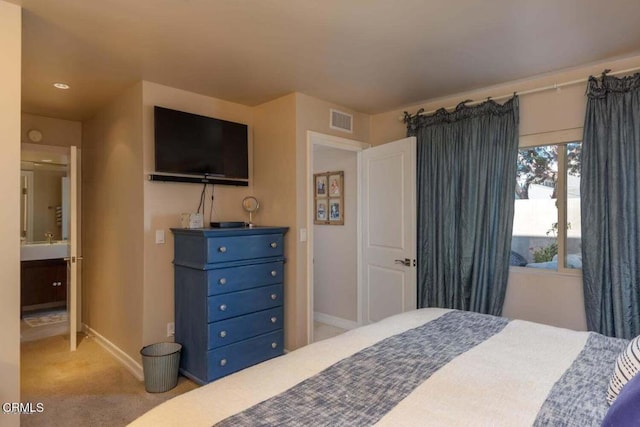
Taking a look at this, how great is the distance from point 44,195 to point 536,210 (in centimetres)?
500

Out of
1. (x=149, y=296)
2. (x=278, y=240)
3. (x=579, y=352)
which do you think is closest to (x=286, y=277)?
(x=278, y=240)

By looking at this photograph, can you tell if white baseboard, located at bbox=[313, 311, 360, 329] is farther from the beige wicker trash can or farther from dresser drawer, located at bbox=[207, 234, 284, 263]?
the beige wicker trash can

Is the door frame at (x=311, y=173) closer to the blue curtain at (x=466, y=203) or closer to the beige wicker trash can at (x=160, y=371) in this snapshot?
the blue curtain at (x=466, y=203)

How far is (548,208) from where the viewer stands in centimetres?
303

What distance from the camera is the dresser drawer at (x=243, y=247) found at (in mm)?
2768

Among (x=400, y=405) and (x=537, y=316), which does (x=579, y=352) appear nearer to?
(x=400, y=405)

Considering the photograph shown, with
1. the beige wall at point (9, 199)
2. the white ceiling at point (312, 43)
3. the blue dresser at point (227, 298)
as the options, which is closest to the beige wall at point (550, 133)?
the white ceiling at point (312, 43)

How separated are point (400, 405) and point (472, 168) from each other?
8.43 feet

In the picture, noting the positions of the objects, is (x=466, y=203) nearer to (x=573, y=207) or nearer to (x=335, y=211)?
(x=573, y=207)

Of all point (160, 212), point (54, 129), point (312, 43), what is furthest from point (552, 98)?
point (54, 129)

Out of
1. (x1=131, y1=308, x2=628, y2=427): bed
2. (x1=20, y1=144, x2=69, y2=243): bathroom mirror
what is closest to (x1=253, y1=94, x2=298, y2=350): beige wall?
(x1=131, y1=308, x2=628, y2=427): bed

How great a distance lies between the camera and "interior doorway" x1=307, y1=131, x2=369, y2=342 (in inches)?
162

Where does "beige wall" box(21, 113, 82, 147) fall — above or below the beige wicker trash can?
above

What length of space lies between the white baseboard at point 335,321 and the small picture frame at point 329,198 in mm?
1157
